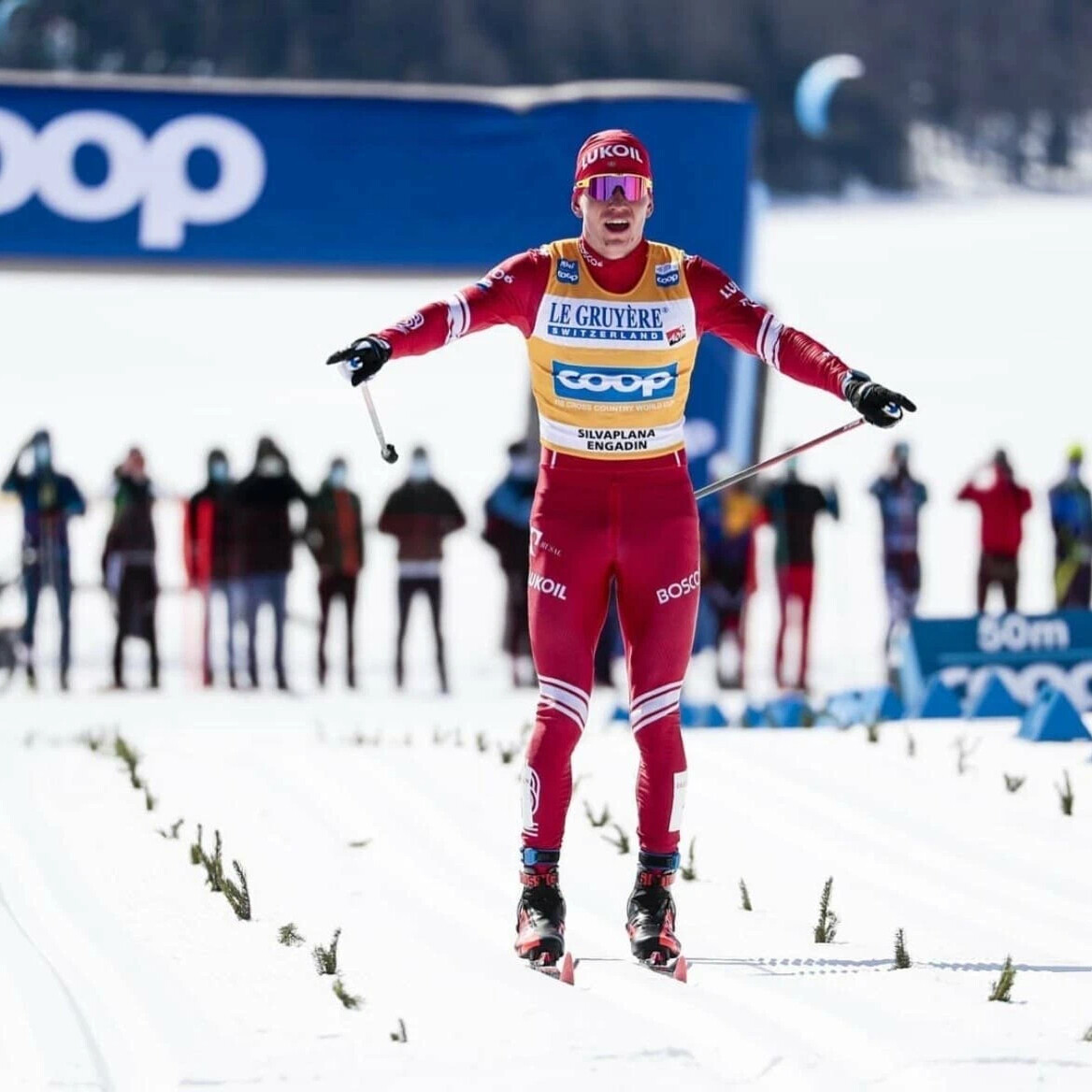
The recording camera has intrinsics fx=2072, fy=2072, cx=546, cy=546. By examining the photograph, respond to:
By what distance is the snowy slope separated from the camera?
382 centimetres

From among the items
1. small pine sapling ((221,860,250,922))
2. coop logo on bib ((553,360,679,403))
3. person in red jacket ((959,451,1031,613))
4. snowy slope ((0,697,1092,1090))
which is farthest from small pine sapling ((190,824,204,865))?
person in red jacket ((959,451,1031,613))

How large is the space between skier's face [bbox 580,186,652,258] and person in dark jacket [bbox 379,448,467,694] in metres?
7.78

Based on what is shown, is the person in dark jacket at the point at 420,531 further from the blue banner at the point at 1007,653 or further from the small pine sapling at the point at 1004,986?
the small pine sapling at the point at 1004,986

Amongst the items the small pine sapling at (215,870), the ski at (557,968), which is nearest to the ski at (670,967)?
the ski at (557,968)

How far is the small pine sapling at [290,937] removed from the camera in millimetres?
4693

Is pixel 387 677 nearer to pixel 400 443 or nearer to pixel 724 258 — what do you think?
pixel 724 258

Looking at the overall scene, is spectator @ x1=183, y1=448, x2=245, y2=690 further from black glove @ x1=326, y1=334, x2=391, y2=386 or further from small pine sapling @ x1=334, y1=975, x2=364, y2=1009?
small pine sapling @ x1=334, y1=975, x2=364, y2=1009

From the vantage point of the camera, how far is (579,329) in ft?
16.0

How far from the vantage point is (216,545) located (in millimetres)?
12695

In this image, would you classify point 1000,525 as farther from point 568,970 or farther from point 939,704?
point 568,970

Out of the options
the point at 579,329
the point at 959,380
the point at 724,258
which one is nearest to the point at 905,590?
the point at 724,258

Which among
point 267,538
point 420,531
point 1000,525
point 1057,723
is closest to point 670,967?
point 1057,723

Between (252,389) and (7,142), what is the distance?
24269 millimetres

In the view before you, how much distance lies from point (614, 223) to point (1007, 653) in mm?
5513
